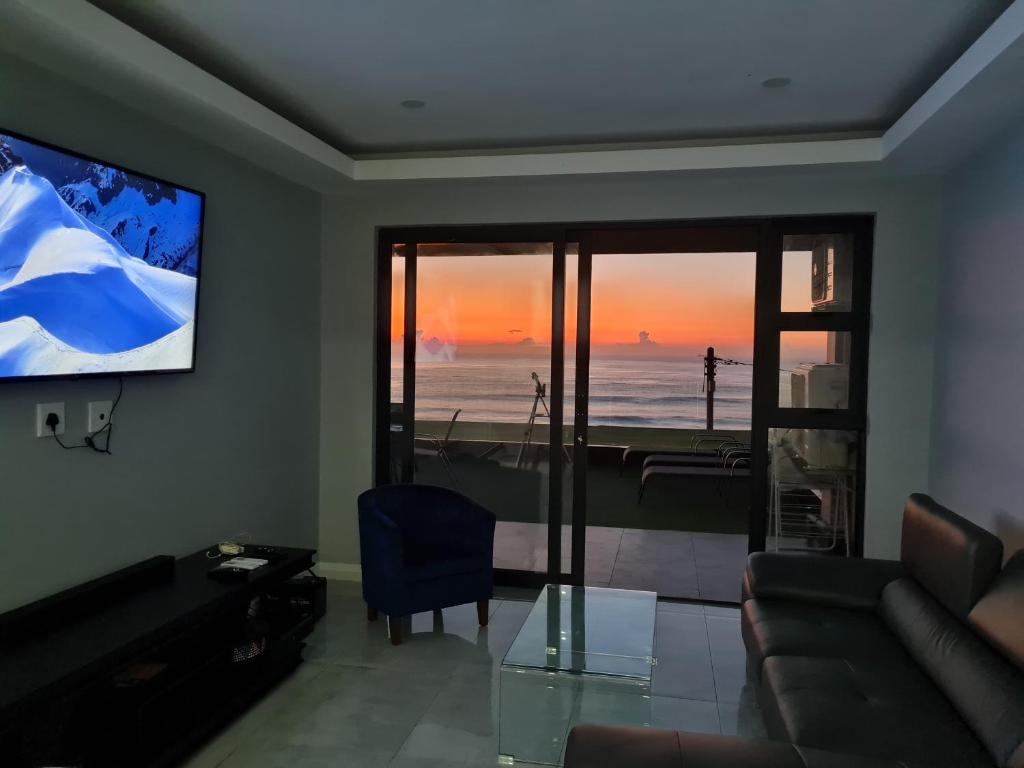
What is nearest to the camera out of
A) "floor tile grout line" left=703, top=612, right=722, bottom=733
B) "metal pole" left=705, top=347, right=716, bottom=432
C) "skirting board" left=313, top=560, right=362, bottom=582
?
"floor tile grout line" left=703, top=612, right=722, bottom=733

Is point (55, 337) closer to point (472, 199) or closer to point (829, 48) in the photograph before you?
point (472, 199)

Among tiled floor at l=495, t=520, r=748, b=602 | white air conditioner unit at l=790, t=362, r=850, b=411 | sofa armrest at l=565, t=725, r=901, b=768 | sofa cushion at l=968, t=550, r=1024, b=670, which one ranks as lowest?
tiled floor at l=495, t=520, r=748, b=602

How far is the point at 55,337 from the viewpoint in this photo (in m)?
2.79

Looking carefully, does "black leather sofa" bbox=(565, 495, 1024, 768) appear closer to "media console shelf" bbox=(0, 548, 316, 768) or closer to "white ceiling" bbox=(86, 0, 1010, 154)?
"media console shelf" bbox=(0, 548, 316, 768)

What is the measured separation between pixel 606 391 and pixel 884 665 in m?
6.03

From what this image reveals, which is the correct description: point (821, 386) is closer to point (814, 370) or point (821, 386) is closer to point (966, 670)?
point (814, 370)

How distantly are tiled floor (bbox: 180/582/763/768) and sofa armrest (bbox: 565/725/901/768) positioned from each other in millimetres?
801

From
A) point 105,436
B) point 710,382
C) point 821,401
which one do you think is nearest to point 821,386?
point 821,401

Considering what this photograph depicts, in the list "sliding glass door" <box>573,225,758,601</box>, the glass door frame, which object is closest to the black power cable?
the glass door frame

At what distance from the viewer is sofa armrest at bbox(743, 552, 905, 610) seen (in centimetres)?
347

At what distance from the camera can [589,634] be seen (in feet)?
11.1

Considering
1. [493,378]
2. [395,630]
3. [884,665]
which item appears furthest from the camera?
[493,378]

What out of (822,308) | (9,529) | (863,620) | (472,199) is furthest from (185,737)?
(822,308)

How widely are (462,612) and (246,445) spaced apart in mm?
1627
